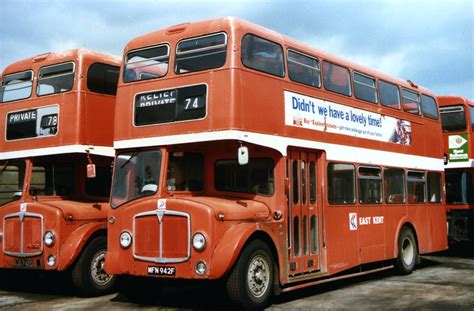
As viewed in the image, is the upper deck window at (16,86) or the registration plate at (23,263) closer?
the registration plate at (23,263)

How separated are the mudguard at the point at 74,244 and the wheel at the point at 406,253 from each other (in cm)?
657

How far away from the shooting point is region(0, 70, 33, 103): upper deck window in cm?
1202

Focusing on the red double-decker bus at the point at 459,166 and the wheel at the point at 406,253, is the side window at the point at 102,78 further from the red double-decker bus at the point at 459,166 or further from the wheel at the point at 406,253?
the red double-decker bus at the point at 459,166

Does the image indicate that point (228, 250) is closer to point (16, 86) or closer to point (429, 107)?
point (16, 86)

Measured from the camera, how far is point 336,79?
38.4 ft

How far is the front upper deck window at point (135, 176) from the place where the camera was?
30.3 feet

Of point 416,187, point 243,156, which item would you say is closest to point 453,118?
point 416,187

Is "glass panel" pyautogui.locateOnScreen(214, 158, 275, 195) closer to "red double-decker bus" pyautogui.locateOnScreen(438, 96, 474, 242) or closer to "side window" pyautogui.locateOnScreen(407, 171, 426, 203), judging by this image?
"side window" pyautogui.locateOnScreen(407, 171, 426, 203)

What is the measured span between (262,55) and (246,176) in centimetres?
192

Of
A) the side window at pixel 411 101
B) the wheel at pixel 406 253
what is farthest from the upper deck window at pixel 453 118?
the wheel at pixel 406 253

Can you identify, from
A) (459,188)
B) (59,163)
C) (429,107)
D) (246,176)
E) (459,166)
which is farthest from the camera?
(459,188)

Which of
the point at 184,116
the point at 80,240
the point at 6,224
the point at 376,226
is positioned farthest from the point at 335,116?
the point at 6,224

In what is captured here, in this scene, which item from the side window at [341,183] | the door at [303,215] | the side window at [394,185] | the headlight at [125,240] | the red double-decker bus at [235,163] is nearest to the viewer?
the red double-decker bus at [235,163]

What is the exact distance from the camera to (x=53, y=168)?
11641mm
